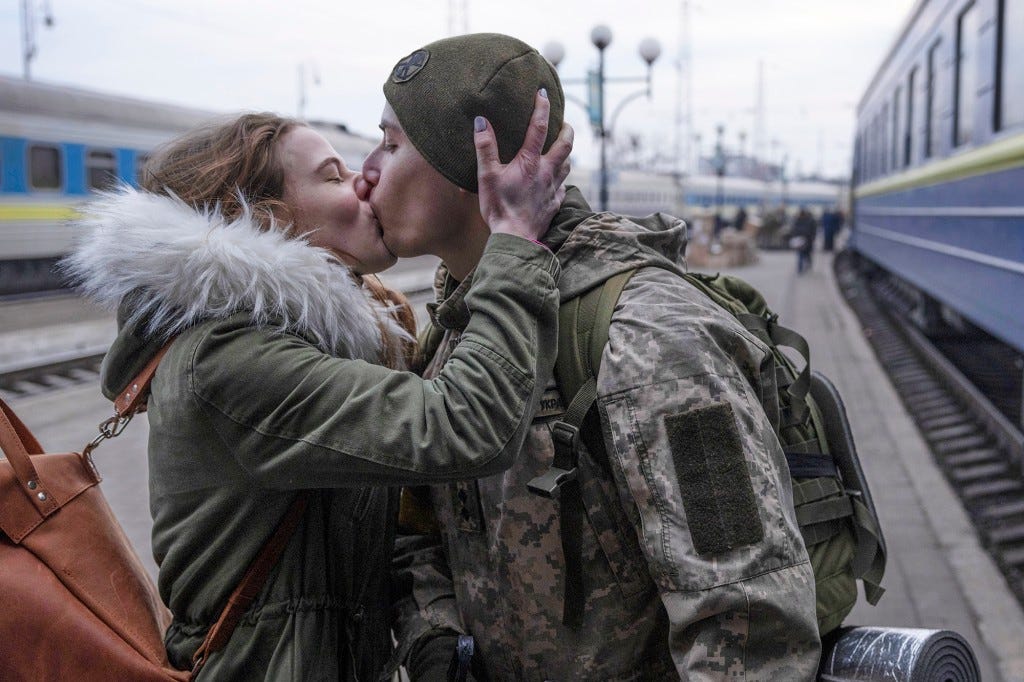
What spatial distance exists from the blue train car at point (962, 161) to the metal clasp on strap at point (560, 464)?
4.56m

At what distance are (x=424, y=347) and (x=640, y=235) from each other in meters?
0.66

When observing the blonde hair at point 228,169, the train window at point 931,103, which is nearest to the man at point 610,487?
the blonde hair at point 228,169

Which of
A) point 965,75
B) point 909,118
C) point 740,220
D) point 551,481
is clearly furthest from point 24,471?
point 740,220

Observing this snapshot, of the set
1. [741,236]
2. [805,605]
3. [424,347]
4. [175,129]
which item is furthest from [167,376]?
[741,236]

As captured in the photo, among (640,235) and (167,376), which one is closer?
(167,376)

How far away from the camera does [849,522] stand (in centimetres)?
192

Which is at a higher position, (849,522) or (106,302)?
(106,302)

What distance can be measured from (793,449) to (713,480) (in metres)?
0.42

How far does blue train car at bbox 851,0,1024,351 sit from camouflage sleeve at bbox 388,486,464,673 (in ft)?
14.2

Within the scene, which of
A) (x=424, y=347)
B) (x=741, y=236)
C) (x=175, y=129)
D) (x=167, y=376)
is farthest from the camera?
(x=741, y=236)

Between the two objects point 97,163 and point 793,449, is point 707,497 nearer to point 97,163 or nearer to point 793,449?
point 793,449

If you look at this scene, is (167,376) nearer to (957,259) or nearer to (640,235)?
(640,235)

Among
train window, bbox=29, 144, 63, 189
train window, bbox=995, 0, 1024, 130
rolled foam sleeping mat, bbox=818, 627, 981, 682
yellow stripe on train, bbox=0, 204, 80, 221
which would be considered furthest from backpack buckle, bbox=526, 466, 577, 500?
train window, bbox=29, 144, 63, 189

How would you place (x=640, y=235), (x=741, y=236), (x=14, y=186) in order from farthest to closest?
1. (x=741, y=236)
2. (x=14, y=186)
3. (x=640, y=235)
